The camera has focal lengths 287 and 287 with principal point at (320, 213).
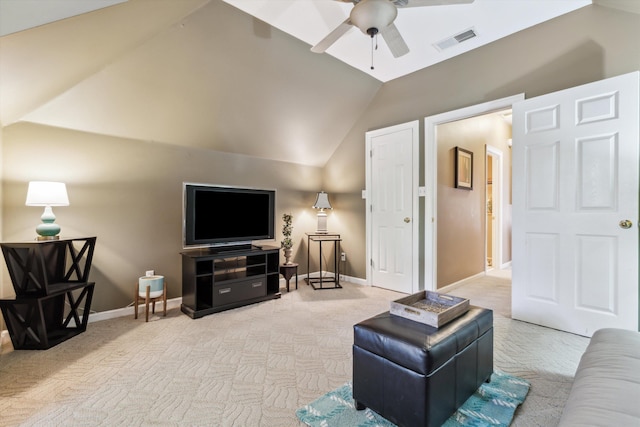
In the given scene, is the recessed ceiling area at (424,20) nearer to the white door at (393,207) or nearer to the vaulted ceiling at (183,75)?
the vaulted ceiling at (183,75)

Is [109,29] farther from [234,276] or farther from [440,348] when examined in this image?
[440,348]

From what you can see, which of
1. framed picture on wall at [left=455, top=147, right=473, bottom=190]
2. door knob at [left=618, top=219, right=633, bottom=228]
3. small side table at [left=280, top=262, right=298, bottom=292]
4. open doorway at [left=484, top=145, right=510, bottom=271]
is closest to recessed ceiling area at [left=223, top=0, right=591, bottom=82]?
framed picture on wall at [left=455, top=147, right=473, bottom=190]

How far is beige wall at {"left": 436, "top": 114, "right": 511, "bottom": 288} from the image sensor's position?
3.73 meters

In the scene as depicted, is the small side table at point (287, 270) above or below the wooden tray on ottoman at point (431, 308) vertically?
below

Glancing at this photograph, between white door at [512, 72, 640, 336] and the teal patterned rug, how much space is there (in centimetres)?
121

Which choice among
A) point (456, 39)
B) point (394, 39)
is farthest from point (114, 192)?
point (456, 39)

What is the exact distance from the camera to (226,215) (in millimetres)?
3318

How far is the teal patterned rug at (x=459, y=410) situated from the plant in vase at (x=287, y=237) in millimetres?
2385

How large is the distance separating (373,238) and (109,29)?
3.48m

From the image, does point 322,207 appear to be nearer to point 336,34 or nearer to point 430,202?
point 430,202

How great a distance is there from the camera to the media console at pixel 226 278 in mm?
2926

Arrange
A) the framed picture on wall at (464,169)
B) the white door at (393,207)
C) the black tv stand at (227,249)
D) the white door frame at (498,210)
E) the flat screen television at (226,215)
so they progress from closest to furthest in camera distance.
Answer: the flat screen television at (226,215) < the black tv stand at (227,249) < the white door at (393,207) < the framed picture on wall at (464,169) < the white door frame at (498,210)

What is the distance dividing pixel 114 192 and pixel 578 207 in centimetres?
426

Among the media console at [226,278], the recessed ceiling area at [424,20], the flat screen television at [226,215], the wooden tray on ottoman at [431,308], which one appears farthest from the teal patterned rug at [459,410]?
the recessed ceiling area at [424,20]
